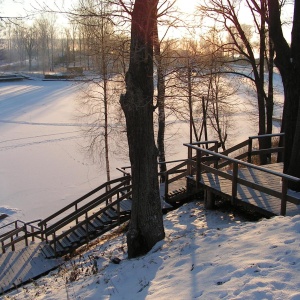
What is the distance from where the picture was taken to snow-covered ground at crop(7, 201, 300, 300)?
454cm

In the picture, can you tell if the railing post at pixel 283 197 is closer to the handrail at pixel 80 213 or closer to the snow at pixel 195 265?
the snow at pixel 195 265

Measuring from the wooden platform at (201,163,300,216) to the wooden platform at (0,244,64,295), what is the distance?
14.3 ft

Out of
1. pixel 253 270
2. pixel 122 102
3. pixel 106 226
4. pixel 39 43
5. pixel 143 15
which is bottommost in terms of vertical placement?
pixel 106 226

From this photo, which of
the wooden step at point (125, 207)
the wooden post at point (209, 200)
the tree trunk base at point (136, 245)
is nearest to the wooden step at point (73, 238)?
the wooden step at point (125, 207)

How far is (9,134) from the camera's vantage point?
107 feet

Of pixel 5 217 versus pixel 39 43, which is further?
pixel 39 43

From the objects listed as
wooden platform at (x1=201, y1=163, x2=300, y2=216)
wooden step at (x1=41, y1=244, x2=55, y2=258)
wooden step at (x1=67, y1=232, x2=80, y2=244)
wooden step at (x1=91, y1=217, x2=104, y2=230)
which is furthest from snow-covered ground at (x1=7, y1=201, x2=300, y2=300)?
wooden step at (x1=41, y1=244, x2=55, y2=258)

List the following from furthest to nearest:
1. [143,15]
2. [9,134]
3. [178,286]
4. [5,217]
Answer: [9,134]
[5,217]
[143,15]
[178,286]

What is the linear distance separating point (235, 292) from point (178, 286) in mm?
979

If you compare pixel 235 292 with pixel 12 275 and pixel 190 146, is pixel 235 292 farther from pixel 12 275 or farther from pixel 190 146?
pixel 12 275

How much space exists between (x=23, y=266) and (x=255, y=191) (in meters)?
6.22

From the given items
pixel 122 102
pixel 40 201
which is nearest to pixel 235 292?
pixel 122 102

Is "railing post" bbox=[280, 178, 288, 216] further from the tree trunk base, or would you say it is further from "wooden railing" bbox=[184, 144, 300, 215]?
the tree trunk base

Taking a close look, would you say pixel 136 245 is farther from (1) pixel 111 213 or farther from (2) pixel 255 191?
(1) pixel 111 213
